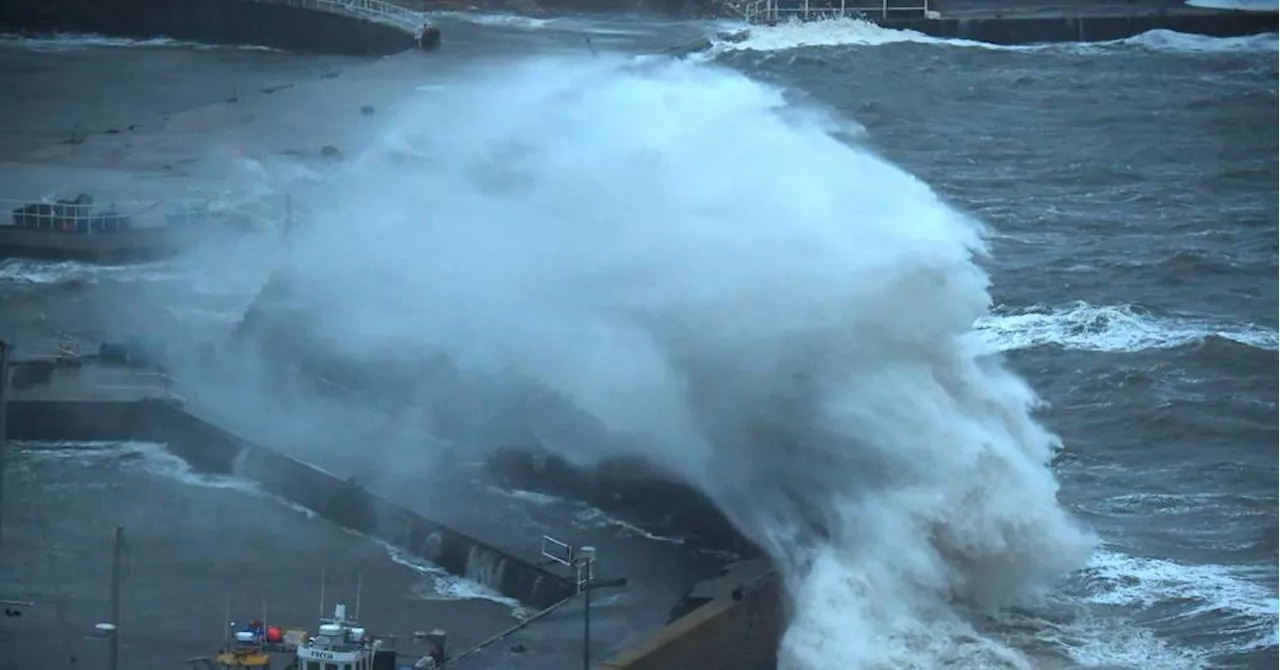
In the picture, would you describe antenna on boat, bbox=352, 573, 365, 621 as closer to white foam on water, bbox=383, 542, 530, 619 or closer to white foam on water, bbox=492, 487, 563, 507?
white foam on water, bbox=383, 542, 530, 619

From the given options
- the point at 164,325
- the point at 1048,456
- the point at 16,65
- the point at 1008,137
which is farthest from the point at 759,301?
the point at 16,65

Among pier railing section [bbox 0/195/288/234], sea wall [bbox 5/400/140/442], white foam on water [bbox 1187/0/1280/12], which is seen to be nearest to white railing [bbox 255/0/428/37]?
pier railing section [bbox 0/195/288/234]

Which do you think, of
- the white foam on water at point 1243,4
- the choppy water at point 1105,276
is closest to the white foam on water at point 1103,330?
the choppy water at point 1105,276

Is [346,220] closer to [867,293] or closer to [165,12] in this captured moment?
[867,293]

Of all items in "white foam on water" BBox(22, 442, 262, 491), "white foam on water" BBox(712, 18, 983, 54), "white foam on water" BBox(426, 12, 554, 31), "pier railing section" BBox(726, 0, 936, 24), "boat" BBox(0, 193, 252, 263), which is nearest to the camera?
"white foam on water" BBox(22, 442, 262, 491)

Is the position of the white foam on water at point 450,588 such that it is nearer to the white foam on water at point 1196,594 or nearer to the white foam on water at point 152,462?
the white foam on water at point 152,462

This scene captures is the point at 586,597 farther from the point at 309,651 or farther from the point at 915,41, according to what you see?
the point at 915,41
